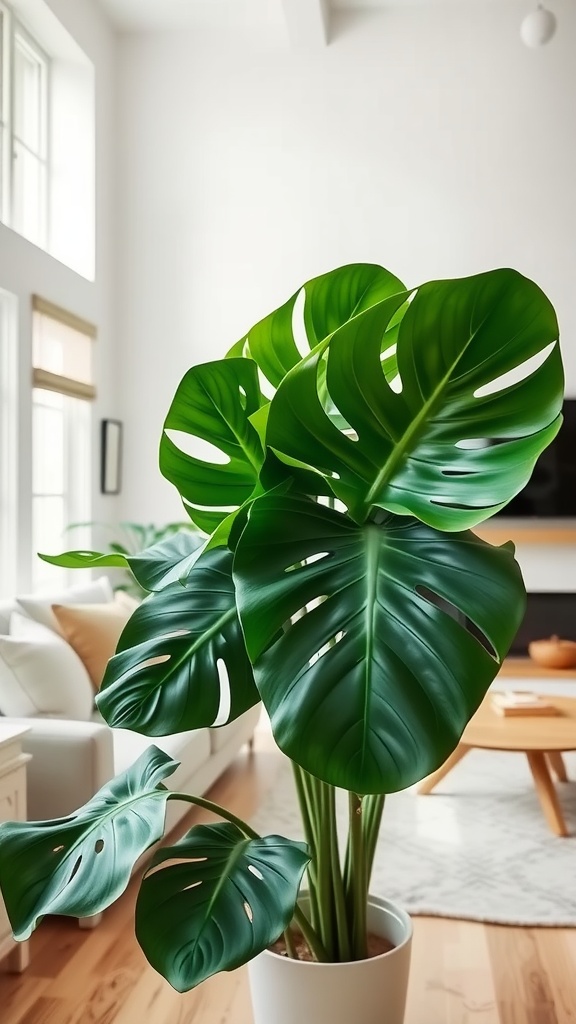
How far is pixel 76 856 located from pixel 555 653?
14.2 feet

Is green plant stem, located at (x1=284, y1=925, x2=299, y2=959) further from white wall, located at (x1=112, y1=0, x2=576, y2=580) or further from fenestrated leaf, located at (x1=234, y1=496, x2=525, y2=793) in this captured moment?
white wall, located at (x1=112, y1=0, x2=576, y2=580)

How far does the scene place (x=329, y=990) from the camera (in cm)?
164

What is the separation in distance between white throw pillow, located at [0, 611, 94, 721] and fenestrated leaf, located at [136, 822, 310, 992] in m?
1.67

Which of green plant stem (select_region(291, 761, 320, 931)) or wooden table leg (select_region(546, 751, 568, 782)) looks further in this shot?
wooden table leg (select_region(546, 751, 568, 782))

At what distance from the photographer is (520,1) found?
569cm

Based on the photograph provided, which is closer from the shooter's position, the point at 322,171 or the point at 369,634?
the point at 369,634

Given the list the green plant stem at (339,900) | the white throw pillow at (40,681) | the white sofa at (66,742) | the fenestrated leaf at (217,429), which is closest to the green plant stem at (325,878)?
the green plant stem at (339,900)

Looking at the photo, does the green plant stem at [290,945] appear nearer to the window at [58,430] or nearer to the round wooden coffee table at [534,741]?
the round wooden coffee table at [534,741]

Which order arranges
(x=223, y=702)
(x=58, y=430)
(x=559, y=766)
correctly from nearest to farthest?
(x=223, y=702) → (x=559, y=766) → (x=58, y=430)

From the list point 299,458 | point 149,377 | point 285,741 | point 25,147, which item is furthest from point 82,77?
point 285,741

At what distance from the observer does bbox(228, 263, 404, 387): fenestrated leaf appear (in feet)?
5.26

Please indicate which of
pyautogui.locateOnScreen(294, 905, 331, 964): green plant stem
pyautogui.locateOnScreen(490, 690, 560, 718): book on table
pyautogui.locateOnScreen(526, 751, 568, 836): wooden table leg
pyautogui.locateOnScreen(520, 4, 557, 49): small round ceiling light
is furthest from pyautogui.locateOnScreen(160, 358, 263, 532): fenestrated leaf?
pyautogui.locateOnScreen(520, 4, 557, 49): small round ceiling light

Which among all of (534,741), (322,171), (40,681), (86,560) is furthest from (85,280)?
(86,560)

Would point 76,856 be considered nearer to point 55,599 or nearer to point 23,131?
point 55,599
